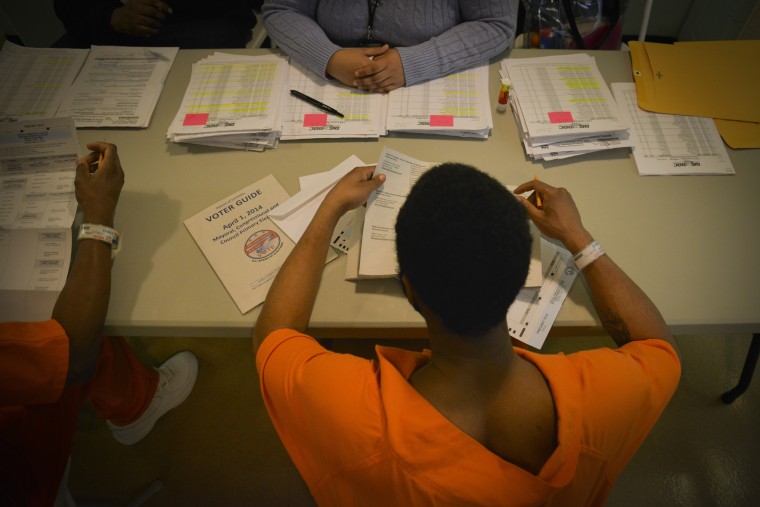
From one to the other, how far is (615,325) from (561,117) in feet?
1.93

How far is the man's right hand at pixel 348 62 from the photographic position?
1.20m

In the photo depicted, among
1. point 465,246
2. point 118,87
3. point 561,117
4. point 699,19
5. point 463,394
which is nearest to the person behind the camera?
point 465,246

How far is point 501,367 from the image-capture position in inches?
24.4

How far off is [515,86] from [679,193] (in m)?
0.51

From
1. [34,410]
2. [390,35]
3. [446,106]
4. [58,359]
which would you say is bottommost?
[34,410]

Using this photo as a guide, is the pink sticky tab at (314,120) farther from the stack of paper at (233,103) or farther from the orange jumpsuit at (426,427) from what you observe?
the orange jumpsuit at (426,427)

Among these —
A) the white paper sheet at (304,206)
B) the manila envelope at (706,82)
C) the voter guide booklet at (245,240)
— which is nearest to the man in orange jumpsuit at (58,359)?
the voter guide booklet at (245,240)

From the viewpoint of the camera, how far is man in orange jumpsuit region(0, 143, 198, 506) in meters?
0.75

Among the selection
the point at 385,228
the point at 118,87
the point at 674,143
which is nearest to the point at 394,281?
the point at 385,228

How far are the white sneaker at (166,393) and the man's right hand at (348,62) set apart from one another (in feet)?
3.84

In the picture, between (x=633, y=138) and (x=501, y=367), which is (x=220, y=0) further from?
(x=501, y=367)

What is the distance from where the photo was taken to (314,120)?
1.18 metres

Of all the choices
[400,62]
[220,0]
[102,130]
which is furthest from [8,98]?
[400,62]

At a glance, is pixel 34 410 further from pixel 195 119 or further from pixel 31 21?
pixel 31 21
